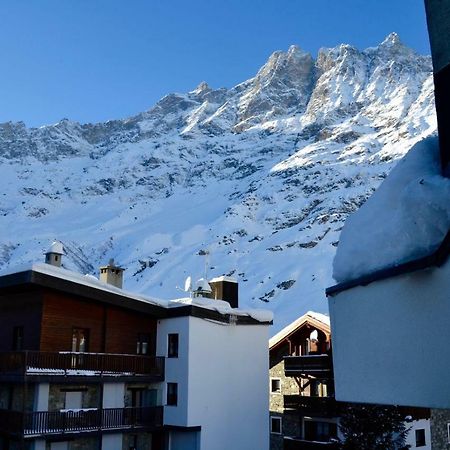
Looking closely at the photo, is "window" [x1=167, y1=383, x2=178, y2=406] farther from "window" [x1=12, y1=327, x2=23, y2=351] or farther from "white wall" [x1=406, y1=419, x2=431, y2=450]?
"white wall" [x1=406, y1=419, x2=431, y2=450]

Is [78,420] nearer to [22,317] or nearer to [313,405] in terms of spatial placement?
[22,317]

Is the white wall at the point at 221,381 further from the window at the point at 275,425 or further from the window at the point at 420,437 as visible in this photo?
the window at the point at 420,437

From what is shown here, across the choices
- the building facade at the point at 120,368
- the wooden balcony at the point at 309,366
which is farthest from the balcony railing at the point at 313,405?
the building facade at the point at 120,368

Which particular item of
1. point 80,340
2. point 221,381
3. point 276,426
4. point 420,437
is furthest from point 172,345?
point 420,437

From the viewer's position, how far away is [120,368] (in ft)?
73.3

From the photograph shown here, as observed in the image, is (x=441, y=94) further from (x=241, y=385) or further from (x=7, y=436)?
(x=241, y=385)

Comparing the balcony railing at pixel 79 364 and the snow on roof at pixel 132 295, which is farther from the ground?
the snow on roof at pixel 132 295

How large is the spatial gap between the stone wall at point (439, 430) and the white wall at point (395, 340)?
23.0m

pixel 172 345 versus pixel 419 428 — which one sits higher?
pixel 172 345

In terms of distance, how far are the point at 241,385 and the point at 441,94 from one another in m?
23.0

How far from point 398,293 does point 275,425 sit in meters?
27.3

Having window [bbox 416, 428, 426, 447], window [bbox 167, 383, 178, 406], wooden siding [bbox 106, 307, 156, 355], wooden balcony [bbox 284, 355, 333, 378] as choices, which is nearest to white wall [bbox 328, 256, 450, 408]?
wooden siding [bbox 106, 307, 156, 355]

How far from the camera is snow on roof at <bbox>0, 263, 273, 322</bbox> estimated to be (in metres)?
20.8

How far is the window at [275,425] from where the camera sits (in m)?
28.2
